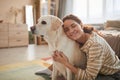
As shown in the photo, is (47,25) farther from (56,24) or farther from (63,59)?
(63,59)

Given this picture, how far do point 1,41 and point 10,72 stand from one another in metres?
2.76

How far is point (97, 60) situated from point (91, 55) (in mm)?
54

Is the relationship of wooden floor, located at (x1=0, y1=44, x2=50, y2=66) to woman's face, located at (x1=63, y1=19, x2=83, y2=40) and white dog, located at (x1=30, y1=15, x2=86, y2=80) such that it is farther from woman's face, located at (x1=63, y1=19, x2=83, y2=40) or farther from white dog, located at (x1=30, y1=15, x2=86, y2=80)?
woman's face, located at (x1=63, y1=19, x2=83, y2=40)

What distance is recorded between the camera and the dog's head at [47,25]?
4.28ft

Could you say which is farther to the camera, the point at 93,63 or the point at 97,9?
the point at 97,9

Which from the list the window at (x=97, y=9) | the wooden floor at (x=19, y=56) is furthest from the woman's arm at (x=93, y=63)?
the window at (x=97, y=9)

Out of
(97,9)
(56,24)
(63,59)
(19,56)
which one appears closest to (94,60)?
(63,59)

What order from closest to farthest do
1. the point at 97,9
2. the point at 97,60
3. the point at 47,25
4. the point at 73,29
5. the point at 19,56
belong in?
the point at 97,60 → the point at 73,29 → the point at 47,25 → the point at 19,56 → the point at 97,9

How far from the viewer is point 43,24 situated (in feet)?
4.45

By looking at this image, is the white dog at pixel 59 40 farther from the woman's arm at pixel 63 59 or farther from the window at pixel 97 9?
the window at pixel 97 9

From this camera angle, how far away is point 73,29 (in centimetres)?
122

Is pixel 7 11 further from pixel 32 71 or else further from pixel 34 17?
pixel 32 71

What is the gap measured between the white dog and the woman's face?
4 cm

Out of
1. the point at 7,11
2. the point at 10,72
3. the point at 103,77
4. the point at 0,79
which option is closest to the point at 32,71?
the point at 10,72
